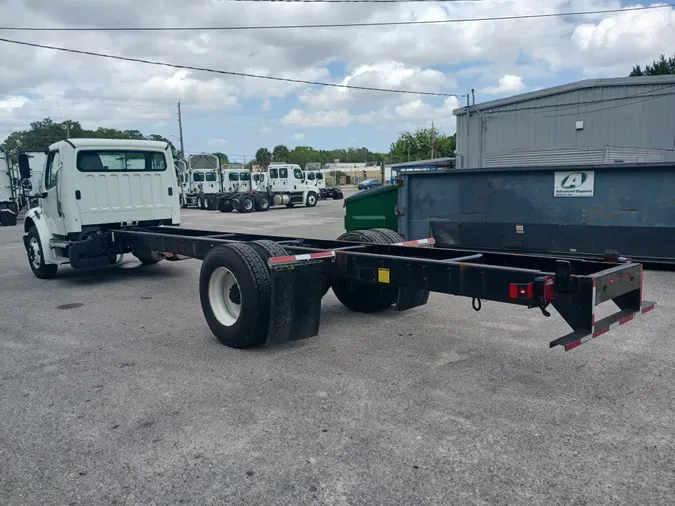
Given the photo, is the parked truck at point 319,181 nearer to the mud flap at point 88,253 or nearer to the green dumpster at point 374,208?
the green dumpster at point 374,208

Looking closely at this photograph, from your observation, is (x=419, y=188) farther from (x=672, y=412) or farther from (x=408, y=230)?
(x=672, y=412)

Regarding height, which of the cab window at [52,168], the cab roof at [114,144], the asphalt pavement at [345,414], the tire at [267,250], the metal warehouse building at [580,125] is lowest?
the asphalt pavement at [345,414]

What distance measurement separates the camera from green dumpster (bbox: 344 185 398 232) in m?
12.4

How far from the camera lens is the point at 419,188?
1180cm

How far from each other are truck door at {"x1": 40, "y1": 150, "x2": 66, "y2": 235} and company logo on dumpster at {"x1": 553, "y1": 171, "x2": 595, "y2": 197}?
8.47m

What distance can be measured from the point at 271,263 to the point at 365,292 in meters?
1.99

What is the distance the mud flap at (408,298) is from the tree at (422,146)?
210ft

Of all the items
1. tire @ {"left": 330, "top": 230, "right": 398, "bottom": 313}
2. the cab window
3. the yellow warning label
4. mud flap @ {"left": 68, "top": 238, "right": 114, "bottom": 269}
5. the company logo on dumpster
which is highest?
the cab window

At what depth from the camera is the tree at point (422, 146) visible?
228ft

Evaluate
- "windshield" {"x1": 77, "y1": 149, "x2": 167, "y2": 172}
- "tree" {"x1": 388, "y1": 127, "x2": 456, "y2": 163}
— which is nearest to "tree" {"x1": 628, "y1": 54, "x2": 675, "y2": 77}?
"tree" {"x1": 388, "y1": 127, "x2": 456, "y2": 163}

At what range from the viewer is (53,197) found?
983 centimetres

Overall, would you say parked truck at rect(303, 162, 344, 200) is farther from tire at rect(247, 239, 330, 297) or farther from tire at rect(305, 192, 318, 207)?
tire at rect(247, 239, 330, 297)

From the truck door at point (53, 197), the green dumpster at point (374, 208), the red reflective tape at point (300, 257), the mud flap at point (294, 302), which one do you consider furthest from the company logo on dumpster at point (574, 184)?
the truck door at point (53, 197)

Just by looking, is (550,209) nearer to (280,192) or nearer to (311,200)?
(280,192)
